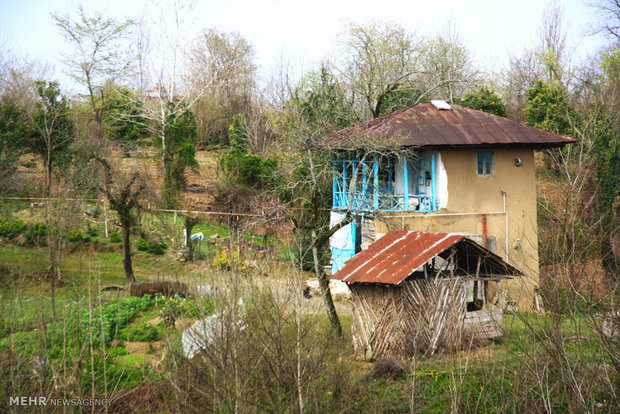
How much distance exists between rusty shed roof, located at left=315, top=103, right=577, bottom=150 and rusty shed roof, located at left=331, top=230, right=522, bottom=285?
4766 mm

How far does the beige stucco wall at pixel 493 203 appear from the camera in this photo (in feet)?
56.5

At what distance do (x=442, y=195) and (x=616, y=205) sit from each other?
318 inches

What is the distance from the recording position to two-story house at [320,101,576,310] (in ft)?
56.3

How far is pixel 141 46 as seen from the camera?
31.3 meters

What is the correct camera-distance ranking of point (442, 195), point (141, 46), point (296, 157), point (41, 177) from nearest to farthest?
point (442, 195), point (296, 157), point (41, 177), point (141, 46)

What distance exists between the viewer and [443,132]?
1766 cm

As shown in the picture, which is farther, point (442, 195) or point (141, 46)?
point (141, 46)

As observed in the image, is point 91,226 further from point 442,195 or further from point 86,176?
point 442,195

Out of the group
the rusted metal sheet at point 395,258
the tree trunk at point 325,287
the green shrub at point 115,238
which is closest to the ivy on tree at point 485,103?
the rusted metal sheet at point 395,258

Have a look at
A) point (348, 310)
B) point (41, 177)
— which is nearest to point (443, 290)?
point (348, 310)

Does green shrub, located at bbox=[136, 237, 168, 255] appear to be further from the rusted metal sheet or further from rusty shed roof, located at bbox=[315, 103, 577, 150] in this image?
the rusted metal sheet

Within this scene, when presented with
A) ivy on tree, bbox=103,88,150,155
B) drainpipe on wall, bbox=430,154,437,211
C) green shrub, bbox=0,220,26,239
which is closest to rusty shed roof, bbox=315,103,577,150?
drainpipe on wall, bbox=430,154,437,211

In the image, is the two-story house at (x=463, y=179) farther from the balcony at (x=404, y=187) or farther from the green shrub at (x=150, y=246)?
the green shrub at (x=150, y=246)

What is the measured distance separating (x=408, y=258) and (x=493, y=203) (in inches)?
305
